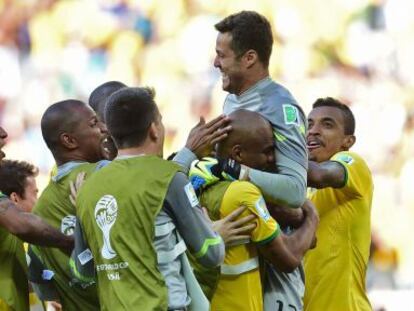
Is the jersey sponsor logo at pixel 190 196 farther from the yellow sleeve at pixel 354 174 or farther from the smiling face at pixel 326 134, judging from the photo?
the smiling face at pixel 326 134

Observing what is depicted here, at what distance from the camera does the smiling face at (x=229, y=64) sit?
438 centimetres

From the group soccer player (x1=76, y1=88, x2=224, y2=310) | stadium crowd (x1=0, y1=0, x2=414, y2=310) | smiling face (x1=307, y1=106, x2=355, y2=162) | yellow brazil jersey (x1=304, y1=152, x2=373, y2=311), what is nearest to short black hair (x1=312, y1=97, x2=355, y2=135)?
smiling face (x1=307, y1=106, x2=355, y2=162)

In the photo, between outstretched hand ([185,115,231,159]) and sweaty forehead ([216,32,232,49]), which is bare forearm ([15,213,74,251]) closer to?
outstretched hand ([185,115,231,159])

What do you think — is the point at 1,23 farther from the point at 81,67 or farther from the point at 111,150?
the point at 111,150

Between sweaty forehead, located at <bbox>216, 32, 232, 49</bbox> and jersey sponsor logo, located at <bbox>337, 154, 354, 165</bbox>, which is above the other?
sweaty forehead, located at <bbox>216, 32, 232, 49</bbox>

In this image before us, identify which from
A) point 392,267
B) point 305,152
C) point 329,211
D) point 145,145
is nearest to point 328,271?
point 329,211

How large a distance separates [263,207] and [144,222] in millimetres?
556

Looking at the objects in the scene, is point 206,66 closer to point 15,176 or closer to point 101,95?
point 15,176

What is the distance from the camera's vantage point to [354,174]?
16.5 ft

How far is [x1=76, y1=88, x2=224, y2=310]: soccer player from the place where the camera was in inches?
147

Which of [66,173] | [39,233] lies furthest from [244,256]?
[66,173]

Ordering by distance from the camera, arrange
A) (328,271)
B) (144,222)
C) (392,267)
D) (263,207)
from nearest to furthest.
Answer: (144,222), (263,207), (328,271), (392,267)

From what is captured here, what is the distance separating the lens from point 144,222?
147 inches

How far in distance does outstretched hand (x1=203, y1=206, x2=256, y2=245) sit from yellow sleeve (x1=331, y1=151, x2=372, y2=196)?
1.02 metres
